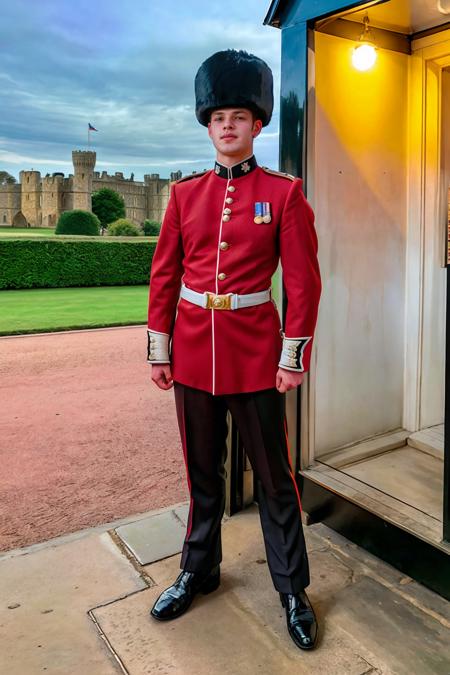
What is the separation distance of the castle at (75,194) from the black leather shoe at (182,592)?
180 ft

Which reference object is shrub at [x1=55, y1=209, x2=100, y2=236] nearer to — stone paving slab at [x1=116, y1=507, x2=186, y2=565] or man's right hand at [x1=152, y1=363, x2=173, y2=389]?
stone paving slab at [x1=116, y1=507, x2=186, y2=565]

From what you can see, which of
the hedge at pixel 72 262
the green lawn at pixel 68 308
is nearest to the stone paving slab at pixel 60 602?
the green lawn at pixel 68 308

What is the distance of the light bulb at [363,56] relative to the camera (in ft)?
8.60

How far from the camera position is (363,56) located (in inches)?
103

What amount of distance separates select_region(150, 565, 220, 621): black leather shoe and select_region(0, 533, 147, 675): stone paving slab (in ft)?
0.62

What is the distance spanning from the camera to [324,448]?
2.85m

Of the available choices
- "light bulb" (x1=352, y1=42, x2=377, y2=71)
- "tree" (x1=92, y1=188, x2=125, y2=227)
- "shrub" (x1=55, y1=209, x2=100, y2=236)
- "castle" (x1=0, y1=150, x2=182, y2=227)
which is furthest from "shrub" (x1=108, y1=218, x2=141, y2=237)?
"castle" (x1=0, y1=150, x2=182, y2=227)

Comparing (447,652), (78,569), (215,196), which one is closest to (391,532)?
(447,652)

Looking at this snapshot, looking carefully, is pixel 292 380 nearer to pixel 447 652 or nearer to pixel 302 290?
pixel 302 290

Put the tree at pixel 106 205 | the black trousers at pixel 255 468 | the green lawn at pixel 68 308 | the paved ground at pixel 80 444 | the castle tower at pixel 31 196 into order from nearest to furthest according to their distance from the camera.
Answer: the black trousers at pixel 255 468, the paved ground at pixel 80 444, the green lawn at pixel 68 308, the tree at pixel 106 205, the castle tower at pixel 31 196

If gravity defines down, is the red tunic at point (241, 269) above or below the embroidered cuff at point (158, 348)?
above

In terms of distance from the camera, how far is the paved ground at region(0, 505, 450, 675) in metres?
1.76

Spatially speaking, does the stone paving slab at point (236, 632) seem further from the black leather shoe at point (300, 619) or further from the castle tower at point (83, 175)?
the castle tower at point (83, 175)

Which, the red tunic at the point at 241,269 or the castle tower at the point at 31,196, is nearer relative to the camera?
the red tunic at the point at 241,269
